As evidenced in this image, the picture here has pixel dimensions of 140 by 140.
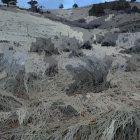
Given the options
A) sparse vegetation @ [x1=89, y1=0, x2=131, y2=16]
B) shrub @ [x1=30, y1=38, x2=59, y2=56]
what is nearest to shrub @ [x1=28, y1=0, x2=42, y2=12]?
sparse vegetation @ [x1=89, y1=0, x2=131, y2=16]

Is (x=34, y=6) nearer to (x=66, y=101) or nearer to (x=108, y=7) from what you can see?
(x=108, y=7)

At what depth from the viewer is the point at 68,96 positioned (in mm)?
4359

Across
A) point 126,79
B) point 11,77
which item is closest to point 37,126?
point 11,77

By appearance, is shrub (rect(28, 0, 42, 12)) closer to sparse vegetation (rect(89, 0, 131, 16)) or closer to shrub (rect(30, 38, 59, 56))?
sparse vegetation (rect(89, 0, 131, 16))

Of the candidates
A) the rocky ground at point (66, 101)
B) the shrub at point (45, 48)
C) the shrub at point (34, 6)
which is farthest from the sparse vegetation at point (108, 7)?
the rocky ground at point (66, 101)

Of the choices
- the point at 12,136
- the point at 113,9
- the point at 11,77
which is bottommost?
the point at 12,136

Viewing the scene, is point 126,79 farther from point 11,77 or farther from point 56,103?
point 11,77

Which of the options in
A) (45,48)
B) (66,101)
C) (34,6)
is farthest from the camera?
(34,6)

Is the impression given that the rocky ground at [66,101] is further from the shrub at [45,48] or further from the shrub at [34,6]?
the shrub at [34,6]

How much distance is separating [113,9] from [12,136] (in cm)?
4439

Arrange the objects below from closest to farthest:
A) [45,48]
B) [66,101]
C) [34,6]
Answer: [66,101], [45,48], [34,6]

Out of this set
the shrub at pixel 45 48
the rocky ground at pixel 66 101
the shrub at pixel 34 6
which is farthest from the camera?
the shrub at pixel 34 6

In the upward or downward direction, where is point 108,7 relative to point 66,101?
upward

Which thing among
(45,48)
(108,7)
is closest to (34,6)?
(108,7)
